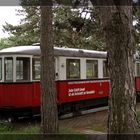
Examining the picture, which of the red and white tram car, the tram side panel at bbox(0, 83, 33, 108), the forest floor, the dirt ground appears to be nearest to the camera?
the forest floor

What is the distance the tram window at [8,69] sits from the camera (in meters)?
14.2

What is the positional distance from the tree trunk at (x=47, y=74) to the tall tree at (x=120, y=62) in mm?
2580

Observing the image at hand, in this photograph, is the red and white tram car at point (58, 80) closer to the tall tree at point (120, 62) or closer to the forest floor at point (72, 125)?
the forest floor at point (72, 125)

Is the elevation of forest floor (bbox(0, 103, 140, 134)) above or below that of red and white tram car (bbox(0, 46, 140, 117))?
below

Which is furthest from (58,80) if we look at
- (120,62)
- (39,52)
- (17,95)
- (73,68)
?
(120,62)

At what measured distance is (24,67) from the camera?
47.1ft

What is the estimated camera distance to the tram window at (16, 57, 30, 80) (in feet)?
46.7

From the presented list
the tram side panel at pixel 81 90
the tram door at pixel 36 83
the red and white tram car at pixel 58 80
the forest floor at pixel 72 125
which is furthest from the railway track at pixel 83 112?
the tram door at pixel 36 83

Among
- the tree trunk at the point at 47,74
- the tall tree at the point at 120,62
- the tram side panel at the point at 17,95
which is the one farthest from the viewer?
the tram side panel at the point at 17,95

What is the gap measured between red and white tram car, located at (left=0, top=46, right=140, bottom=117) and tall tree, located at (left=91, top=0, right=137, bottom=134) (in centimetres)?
743

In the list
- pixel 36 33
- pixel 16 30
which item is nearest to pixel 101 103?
pixel 36 33

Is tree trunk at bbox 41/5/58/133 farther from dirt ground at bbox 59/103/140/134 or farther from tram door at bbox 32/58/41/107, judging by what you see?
tram door at bbox 32/58/41/107

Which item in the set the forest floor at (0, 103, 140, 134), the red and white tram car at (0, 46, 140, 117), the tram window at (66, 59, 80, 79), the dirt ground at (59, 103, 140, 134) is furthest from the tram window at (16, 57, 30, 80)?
the dirt ground at (59, 103, 140, 134)

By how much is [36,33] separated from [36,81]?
19.9 m
